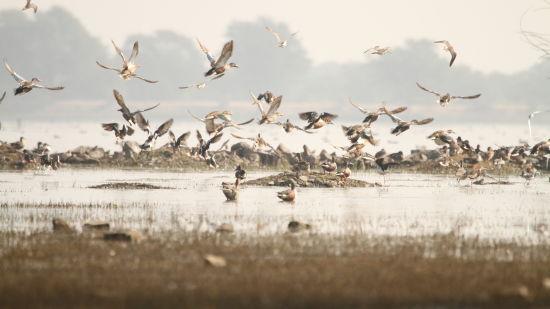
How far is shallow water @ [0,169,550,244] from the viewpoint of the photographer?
19.9 metres

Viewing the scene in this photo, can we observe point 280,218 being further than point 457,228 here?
Yes

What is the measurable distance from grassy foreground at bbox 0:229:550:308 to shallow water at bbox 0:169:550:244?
1884mm

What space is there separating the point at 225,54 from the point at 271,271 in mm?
8991

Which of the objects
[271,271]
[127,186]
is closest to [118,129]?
[127,186]

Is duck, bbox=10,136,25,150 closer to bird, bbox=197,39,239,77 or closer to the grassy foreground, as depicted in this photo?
bird, bbox=197,39,239,77

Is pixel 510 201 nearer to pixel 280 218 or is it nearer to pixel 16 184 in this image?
pixel 280 218

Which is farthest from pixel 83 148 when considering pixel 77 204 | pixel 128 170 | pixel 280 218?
pixel 280 218

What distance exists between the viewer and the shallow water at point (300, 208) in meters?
19.9

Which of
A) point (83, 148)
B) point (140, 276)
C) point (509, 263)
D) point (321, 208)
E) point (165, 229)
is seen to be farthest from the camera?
point (83, 148)

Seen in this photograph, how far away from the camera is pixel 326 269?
44.4ft

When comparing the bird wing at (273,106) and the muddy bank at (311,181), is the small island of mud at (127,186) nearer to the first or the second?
the muddy bank at (311,181)

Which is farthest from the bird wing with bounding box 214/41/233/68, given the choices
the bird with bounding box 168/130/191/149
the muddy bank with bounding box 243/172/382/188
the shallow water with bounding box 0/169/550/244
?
the muddy bank with bounding box 243/172/382/188

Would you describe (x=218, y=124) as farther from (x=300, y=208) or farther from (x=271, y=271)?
(x=271, y=271)

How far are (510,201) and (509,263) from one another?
13766 millimetres
